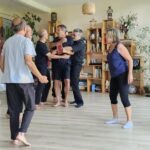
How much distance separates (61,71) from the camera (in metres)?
5.79

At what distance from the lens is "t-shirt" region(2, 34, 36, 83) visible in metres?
3.21

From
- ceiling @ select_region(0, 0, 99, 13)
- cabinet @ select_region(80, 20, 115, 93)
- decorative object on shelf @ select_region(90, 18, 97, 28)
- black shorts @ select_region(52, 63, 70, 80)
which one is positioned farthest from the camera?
decorative object on shelf @ select_region(90, 18, 97, 28)

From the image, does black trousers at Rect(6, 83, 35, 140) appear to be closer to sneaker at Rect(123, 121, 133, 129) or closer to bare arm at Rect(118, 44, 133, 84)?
bare arm at Rect(118, 44, 133, 84)

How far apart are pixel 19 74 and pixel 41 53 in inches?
88.4

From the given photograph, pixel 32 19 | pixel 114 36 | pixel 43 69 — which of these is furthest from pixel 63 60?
pixel 32 19

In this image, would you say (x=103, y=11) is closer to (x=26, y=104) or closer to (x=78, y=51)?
(x=78, y=51)

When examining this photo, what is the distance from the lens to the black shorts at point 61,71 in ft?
18.7

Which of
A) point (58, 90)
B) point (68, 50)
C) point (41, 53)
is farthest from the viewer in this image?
point (58, 90)

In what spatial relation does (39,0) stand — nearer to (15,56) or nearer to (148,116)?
(148,116)

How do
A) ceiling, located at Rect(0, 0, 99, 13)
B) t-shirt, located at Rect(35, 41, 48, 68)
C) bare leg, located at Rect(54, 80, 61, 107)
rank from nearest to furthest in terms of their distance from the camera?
t-shirt, located at Rect(35, 41, 48, 68)
bare leg, located at Rect(54, 80, 61, 107)
ceiling, located at Rect(0, 0, 99, 13)

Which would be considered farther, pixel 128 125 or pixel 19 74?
pixel 128 125

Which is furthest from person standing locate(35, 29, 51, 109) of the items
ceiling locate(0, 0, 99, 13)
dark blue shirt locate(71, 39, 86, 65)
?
ceiling locate(0, 0, 99, 13)

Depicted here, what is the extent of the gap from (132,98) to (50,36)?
10.8 ft

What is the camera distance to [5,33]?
8.66 meters
